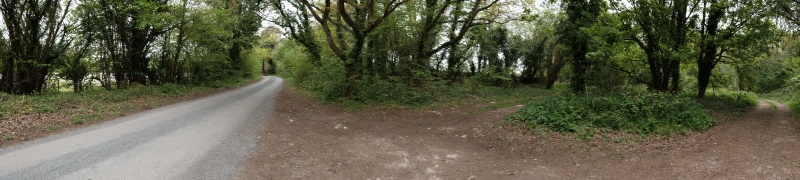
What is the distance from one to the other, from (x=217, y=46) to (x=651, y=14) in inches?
801

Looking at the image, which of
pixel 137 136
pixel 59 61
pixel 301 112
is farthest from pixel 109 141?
pixel 59 61

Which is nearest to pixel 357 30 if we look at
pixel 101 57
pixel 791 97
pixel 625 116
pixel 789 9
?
pixel 625 116

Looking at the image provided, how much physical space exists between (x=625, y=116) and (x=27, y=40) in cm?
1836

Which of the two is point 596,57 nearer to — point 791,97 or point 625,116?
point 625,116

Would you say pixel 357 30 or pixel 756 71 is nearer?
pixel 357 30

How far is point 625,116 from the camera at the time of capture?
9.32 metres

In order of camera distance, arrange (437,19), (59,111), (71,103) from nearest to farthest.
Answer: (59,111)
(71,103)
(437,19)

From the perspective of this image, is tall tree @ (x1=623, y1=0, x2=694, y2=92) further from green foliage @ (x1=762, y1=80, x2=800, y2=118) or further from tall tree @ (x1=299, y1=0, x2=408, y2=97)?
tall tree @ (x1=299, y1=0, x2=408, y2=97)

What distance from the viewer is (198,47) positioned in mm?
20312

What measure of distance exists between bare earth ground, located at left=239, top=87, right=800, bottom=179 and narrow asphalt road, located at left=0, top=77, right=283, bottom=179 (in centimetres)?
55

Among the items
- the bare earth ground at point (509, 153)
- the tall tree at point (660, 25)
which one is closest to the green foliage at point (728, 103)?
the bare earth ground at point (509, 153)

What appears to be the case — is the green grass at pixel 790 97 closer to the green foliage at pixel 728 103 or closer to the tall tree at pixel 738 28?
the green foliage at pixel 728 103

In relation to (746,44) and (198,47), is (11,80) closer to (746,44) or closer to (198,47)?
(198,47)

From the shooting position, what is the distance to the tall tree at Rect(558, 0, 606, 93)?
45.7 feet
